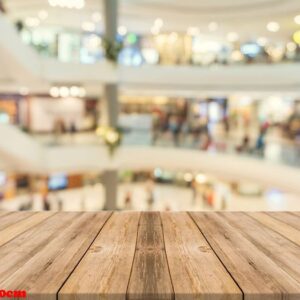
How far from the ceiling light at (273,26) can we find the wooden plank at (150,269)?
49.1 feet

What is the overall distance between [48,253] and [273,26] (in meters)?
15.9

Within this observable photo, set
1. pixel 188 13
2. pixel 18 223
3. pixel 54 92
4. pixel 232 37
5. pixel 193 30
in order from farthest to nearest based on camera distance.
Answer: pixel 232 37, pixel 54 92, pixel 193 30, pixel 188 13, pixel 18 223

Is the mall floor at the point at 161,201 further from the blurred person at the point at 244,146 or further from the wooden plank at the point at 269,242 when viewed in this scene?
the wooden plank at the point at 269,242

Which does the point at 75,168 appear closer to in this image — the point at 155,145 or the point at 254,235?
the point at 155,145

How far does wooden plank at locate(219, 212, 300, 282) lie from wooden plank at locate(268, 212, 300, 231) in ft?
0.62

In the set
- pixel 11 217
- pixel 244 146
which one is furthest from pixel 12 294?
pixel 244 146

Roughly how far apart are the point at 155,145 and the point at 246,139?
3.18m

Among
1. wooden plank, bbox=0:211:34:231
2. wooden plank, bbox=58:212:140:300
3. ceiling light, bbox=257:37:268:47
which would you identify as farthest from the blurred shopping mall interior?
wooden plank, bbox=58:212:140:300

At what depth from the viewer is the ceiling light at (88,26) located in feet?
53.2

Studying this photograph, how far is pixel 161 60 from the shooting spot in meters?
13.6

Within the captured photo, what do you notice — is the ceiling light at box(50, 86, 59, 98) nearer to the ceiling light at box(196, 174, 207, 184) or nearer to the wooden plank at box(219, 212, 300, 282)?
the ceiling light at box(196, 174, 207, 184)

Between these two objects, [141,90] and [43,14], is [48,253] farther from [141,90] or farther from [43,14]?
[43,14]

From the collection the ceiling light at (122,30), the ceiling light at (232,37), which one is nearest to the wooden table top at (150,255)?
the ceiling light at (122,30)

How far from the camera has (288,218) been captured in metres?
2.32
